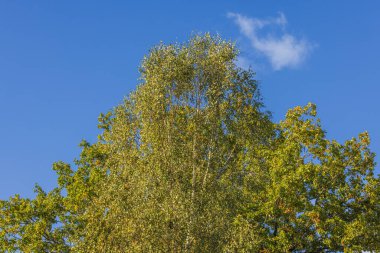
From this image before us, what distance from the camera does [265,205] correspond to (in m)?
50.5

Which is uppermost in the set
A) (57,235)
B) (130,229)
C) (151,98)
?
(151,98)

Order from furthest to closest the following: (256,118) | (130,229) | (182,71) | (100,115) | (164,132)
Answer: (100,115) < (256,118) < (182,71) < (164,132) < (130,229)

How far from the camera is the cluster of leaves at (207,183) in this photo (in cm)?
4072

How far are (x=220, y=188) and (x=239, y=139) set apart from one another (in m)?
8.26

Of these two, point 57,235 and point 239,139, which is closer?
point 239,139

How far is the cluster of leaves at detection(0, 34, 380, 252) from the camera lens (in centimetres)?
4072

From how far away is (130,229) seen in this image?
38.8 m

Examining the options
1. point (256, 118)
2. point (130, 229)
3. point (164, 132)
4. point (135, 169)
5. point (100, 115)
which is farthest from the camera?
point (100, 115)

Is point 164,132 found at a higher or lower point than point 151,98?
lower

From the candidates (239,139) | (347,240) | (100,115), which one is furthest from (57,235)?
(347,240)

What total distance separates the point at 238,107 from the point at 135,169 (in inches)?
508

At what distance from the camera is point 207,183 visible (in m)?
45.3

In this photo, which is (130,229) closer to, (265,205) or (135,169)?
(135,169)

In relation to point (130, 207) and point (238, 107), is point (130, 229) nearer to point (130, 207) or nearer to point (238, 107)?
point (130, 207)
